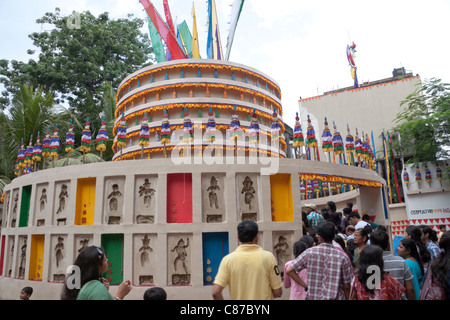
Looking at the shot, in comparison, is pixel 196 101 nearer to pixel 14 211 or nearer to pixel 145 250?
pixel 145 250

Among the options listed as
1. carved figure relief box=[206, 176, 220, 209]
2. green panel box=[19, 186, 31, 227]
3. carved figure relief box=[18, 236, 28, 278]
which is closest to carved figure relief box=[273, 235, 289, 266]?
carved figure relief box=[206, 176, 220, 209]

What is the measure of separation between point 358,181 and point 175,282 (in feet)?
23.2

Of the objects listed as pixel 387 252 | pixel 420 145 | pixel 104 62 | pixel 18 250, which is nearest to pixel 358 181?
pixel 387 252

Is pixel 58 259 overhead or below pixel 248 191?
below

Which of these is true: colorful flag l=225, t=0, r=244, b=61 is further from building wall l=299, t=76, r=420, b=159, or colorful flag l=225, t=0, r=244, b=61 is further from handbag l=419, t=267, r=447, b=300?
handbag l=419, t=267, r=447, b=300

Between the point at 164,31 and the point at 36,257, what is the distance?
39.0ft

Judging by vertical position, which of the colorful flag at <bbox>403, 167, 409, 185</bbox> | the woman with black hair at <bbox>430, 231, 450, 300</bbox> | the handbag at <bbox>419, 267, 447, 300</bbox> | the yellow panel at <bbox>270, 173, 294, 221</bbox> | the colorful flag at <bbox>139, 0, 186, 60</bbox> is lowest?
the handbag at <bbox>419, 267, 447, 300</bbox>

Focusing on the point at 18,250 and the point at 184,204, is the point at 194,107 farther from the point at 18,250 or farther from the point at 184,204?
the point at 18,250

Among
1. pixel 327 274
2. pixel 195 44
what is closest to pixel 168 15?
pixel 195 44

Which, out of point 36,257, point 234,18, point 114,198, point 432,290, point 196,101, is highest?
point 234,18

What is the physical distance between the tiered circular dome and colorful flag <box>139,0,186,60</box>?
176cm

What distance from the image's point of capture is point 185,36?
783 inches

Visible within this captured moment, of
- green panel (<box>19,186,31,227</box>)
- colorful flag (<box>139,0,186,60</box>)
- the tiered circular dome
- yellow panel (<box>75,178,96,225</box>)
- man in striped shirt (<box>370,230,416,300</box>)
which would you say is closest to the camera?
man in striped shirt (<box>370,230,416,300</box>)

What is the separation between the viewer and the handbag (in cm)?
415
